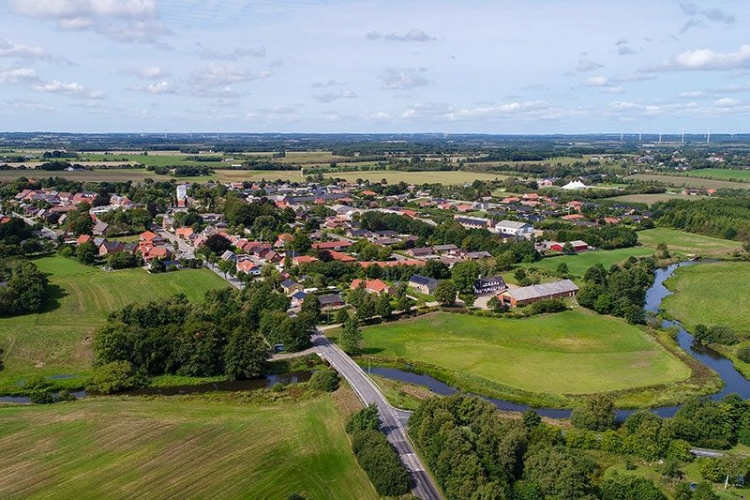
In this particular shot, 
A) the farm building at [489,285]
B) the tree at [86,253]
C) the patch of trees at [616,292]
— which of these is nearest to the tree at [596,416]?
the patch of trees at [616,292]

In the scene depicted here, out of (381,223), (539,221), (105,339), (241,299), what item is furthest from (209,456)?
(539,221)

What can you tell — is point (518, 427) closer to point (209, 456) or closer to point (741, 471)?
point (741, 471)

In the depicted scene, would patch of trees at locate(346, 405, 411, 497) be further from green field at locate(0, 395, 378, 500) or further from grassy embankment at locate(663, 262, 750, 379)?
grassy embankment at locate(663, 262, 750, 379)

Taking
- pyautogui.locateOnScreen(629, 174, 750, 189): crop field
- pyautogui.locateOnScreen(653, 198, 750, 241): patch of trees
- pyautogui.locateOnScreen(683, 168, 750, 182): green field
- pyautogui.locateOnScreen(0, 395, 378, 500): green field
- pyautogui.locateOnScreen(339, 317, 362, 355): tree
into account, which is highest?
pyautogui.locateOnScreen(683, 168, 750, 182): green field

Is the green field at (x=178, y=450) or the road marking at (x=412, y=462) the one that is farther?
the road marking at (x=412, y=462)

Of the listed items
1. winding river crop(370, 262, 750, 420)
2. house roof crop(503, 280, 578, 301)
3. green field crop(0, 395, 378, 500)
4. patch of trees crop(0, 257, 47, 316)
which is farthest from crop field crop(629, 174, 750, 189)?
patch of trees crop(0, 257, 47, 316)

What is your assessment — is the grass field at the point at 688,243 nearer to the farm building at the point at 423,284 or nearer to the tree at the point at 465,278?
the tree at the point at 465,278

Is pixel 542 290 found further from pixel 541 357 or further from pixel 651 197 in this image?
pixel 651 197

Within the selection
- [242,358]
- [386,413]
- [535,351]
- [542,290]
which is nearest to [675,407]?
[535,351]
